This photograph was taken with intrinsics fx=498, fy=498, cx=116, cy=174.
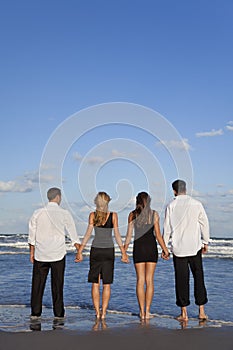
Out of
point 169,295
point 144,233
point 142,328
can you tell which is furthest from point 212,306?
point 142,328

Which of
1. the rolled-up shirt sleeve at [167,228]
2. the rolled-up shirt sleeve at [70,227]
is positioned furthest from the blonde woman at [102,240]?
the rolled-up shirt sleeve at [167,228]

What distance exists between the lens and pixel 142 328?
5609 mm

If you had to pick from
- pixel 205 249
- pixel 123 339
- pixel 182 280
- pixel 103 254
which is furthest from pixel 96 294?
pixel 123 339

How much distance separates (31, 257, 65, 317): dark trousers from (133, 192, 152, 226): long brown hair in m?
1.16

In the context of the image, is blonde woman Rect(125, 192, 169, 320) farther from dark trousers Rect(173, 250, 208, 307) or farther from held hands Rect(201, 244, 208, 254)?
held hands Rect(201, 244, 208, 254)

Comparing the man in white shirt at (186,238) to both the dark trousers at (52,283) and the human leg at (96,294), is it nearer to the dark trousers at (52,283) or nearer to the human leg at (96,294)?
the human leg at (96,294)

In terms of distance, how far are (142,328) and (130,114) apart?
3074 mm

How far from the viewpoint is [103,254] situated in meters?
6.74

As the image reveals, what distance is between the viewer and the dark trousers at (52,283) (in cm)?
659

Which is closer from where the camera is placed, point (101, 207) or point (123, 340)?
point (123, 340)

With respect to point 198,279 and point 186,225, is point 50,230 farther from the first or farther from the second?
point 198,279

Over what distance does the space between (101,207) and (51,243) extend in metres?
0.82

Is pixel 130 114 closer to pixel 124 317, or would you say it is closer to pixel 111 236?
pixel 111 236

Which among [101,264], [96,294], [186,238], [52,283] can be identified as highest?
[186,238]
